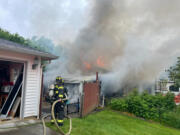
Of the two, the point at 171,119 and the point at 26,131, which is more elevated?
the point at 26,131

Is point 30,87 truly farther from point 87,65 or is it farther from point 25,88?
point 87,65

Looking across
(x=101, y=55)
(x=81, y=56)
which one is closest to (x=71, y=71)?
(x=81, y=56)

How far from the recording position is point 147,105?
7152mm

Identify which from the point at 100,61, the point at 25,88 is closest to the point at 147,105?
the point at 25,88

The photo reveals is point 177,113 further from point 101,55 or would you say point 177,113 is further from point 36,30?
point 36,30

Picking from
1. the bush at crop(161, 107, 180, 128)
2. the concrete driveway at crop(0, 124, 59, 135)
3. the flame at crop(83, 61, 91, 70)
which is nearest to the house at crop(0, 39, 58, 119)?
the concrete driveway at crop(0, 124, 59, 135)

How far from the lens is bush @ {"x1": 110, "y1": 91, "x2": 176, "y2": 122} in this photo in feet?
22.8

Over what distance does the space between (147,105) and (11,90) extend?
6.86m

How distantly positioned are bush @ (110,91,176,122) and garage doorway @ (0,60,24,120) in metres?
5.48

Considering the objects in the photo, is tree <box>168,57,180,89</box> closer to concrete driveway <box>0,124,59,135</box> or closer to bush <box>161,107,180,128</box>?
bush <box>161,107,180,128</box>

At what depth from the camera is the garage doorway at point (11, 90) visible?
15.8 ft

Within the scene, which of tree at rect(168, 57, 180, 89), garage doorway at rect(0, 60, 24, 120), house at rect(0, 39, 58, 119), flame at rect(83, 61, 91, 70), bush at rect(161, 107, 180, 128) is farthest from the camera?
flame at rect(83, 61, 91, 70)

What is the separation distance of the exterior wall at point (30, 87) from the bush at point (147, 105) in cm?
492

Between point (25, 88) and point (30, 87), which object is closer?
point (25, 88)
